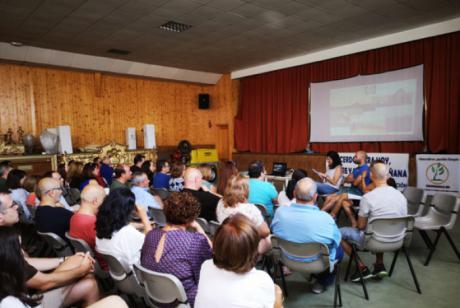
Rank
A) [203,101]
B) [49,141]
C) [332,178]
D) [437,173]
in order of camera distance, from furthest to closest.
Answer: [203,101], [49,141], [437,173], [332,178]

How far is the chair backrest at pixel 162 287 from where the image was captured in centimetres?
181

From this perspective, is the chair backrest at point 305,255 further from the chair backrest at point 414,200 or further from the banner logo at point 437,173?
the banner logo at point 437,173

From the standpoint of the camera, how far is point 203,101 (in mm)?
11969

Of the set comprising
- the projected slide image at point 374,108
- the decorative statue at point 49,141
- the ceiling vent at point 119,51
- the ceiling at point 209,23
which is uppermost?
the ceiling at point 209,23

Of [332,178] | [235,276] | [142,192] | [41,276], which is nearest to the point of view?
[235,276]

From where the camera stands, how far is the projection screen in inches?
297

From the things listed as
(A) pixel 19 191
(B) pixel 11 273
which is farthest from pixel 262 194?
(A) pixel 19 191

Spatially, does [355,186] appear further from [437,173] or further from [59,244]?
[59,244]

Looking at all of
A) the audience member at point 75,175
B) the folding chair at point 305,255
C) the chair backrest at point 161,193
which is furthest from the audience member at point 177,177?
the folding chair at point 305,255

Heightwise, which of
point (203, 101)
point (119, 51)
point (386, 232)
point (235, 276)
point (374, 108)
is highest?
point (119, 51)

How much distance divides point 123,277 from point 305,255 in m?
1.43

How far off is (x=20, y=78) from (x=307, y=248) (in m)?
9.24

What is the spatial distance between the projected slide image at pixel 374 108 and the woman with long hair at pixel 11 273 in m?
8.19

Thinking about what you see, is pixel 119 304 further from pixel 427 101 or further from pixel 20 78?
pixel 20 78
